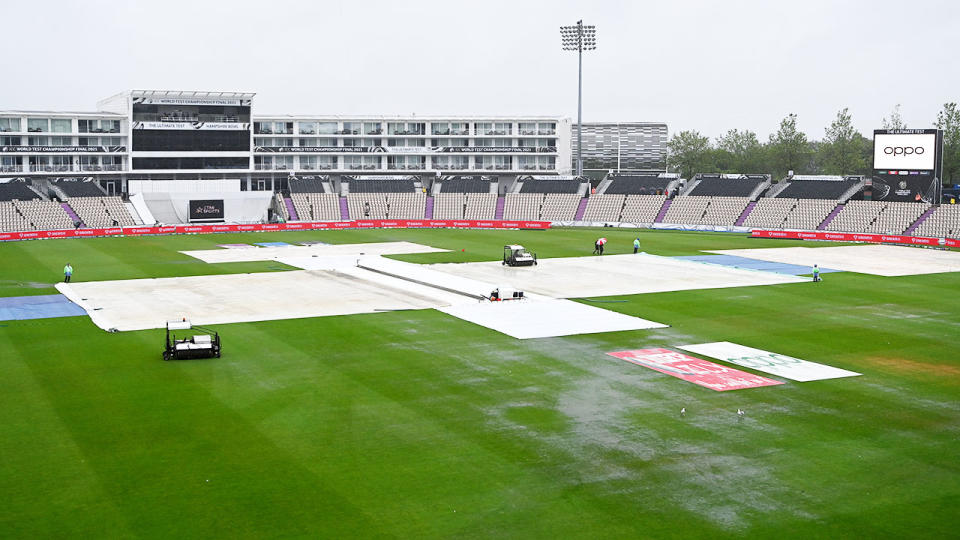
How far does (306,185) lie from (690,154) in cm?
7095

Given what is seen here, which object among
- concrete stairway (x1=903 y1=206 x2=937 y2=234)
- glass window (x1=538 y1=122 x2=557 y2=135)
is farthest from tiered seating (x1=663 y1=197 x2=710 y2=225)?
glass window (x1=538 y1=122 x2=557 y2=135)

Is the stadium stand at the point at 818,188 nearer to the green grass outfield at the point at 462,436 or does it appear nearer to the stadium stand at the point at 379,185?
the stadium stand at the point at 379,185

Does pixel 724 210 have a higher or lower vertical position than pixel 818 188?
lower

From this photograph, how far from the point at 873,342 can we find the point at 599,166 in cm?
15971

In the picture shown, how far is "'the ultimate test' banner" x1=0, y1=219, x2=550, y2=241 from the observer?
8806 centimetres

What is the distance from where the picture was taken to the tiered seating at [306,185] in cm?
11362

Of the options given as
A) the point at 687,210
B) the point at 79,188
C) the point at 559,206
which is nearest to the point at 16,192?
the point at 79,188

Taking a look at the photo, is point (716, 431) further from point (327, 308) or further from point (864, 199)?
point (864, 199)

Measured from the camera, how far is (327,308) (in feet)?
139

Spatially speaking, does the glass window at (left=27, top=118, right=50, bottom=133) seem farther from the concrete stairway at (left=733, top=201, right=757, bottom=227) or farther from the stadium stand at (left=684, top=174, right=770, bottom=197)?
the concrete stairway at (left=733, top=201, right=757, bottom=227)

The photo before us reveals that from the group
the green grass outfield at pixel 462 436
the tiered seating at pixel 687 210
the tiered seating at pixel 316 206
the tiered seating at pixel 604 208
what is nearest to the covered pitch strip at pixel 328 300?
the green grass outfield at pixel 462 436

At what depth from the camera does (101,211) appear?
97.4m

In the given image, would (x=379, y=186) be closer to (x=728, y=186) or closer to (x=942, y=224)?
(x=728, y=186)

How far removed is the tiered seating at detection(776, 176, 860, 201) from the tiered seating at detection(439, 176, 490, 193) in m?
35.9
